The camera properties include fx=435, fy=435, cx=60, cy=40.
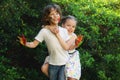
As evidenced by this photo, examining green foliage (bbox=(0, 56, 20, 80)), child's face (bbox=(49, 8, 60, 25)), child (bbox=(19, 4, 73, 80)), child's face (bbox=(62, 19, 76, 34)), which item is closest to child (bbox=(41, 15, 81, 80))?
child's face (bbox=(62, 19, 76, 34))

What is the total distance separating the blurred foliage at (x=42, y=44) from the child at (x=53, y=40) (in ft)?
2.66

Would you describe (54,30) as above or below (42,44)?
above

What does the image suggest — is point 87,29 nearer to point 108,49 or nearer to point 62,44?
point 108,49

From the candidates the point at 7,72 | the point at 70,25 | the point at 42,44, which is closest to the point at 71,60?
the point at 70,25

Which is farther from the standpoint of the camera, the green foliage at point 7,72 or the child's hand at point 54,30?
the green foliage at point 7,72

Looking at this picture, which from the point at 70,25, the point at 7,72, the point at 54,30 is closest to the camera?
the point at 54,30

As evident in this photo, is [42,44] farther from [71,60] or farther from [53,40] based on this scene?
[53,40]

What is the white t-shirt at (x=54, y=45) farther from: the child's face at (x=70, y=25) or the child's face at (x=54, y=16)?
the child's face at (x=70, y=25)

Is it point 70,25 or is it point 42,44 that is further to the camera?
A: point 42,44

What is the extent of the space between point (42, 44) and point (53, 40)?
1.10 meters

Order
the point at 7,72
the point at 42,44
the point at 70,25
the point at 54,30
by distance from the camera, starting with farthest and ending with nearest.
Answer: the point at 42,44 → the point at 7,72 → the point at 70,25 → the point at 54,30

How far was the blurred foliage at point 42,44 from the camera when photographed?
21.9 ft

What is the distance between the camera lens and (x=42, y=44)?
22.5 feet

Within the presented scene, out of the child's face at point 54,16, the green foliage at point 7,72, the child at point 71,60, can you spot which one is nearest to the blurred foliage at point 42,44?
the green foliage at point 7,72
